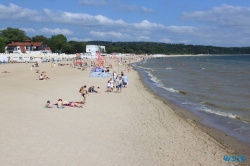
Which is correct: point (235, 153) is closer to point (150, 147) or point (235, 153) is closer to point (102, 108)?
point (150, 147)

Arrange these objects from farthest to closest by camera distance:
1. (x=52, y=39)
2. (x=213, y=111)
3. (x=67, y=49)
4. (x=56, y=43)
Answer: (x=52, y=39)
(x=67, y=49)
(x=56, y=43)
(x=213, y=111)

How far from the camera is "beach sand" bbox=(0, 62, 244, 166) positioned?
7.25m

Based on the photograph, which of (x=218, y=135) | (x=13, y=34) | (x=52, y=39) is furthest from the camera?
(x=52, y=39)

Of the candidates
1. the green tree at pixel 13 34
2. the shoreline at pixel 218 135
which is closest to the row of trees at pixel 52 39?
the green tree at pixel 13 34

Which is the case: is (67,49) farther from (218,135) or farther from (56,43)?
(218,135)

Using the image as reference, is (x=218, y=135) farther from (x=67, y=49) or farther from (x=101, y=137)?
(x=67, y=49)

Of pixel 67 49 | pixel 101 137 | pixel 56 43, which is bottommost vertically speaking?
pixel 101 137

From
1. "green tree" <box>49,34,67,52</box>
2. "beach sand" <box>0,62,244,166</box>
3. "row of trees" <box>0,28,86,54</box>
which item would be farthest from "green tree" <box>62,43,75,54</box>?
"beach sand" <box>0,62,244,166</box>

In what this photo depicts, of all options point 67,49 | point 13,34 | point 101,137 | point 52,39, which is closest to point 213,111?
point 101,137

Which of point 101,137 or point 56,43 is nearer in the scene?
point 101,137

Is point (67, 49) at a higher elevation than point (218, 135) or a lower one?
higher

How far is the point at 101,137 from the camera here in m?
9.02

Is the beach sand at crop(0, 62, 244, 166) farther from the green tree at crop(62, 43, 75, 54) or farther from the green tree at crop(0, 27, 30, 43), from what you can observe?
the green tree at crop(0, 27, 30, 43)

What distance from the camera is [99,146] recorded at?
8.13m
